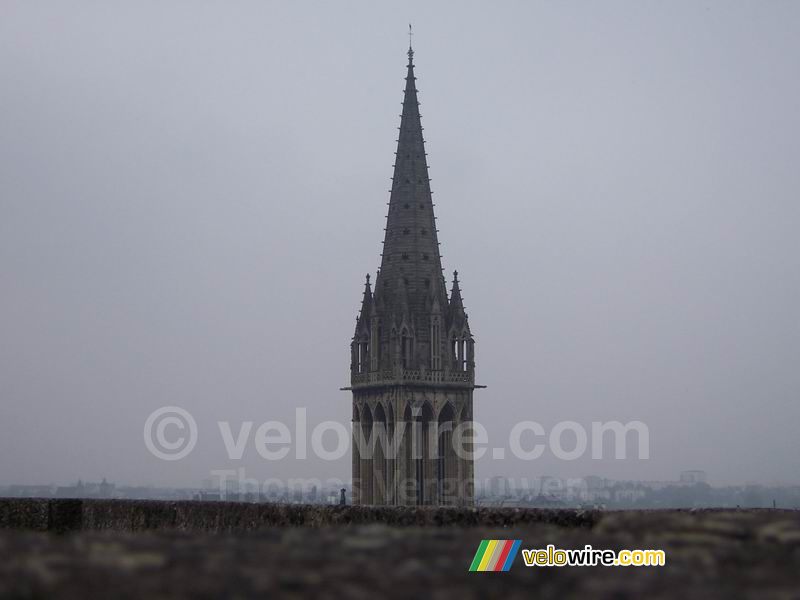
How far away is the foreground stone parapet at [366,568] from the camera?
6.30 m

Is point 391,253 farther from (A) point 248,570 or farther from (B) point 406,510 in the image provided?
(A) point 248,570

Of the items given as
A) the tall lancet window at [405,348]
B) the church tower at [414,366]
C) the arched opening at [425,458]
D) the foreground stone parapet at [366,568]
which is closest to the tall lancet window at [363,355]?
the church tower at [414,366]

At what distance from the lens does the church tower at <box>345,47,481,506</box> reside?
90000 millimetres

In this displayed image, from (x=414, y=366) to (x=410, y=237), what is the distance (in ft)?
33.3

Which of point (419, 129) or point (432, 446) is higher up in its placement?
point (419, 129)

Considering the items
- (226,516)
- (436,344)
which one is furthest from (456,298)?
(226,516)

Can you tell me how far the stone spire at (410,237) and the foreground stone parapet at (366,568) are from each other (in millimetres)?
82785

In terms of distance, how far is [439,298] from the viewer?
303 ft

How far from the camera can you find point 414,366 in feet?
296

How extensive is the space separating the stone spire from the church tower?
3.1 inches

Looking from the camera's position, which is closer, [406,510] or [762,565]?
[762,565]

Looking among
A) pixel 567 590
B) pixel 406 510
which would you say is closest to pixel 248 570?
pixel 567 590

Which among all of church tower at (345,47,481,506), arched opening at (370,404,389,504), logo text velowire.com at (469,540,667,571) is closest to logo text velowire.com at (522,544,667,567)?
logo text velowire.com at (469,540,667,571)

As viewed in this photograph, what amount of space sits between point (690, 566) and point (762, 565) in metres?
0.48
